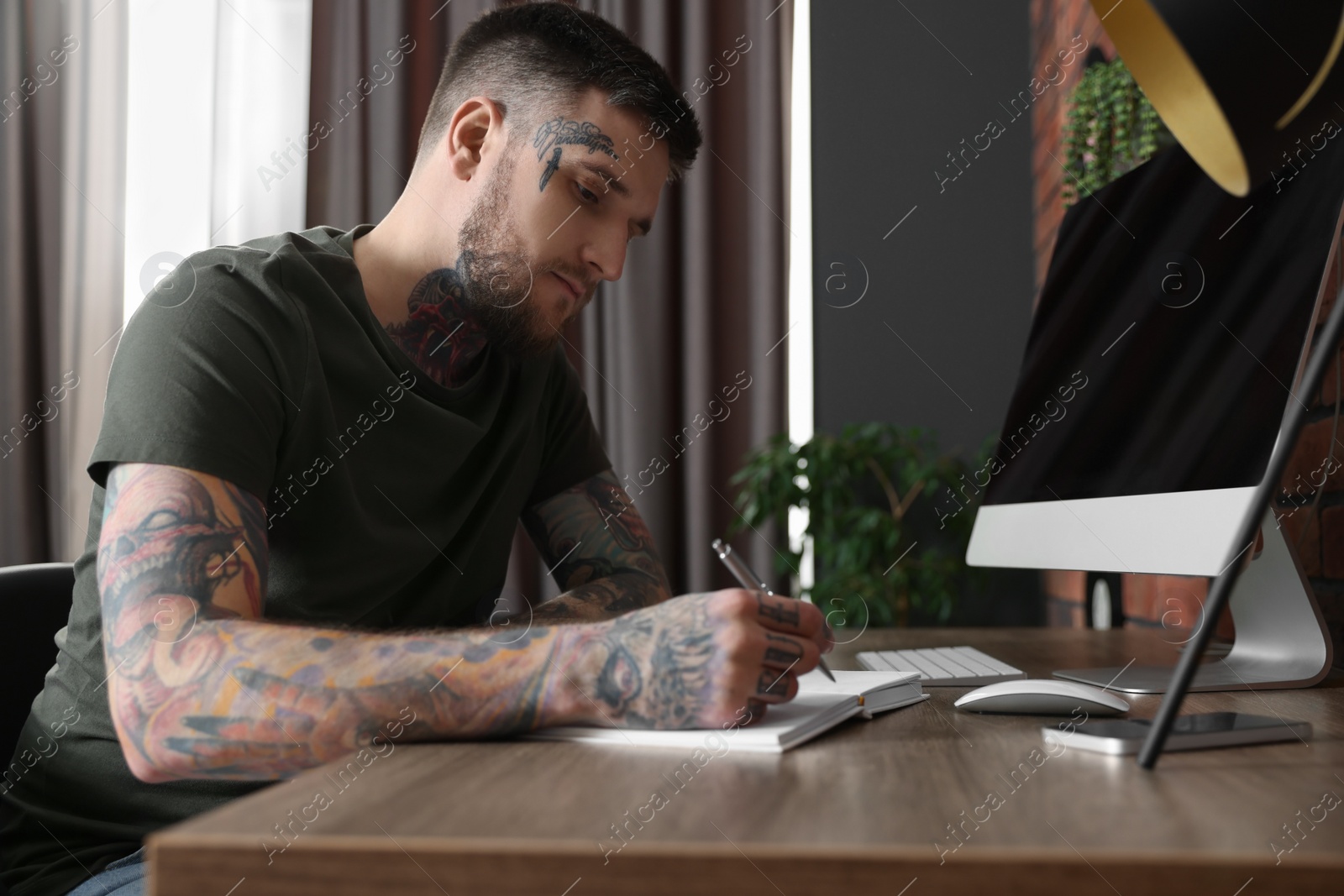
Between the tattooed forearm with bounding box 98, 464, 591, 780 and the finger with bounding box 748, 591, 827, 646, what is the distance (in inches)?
5.2

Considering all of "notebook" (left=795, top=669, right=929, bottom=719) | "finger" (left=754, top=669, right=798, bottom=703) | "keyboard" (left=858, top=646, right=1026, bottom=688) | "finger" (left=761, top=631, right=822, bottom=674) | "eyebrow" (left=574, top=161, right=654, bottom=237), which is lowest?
Answer: "keyboard" (left=858, top=646, right=1026, bottom=688)

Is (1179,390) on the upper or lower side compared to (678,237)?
lower

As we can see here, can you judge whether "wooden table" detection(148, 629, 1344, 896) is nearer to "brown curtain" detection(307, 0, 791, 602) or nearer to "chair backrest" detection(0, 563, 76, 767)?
"chair backrest" detection(0, 563, 76, 767)

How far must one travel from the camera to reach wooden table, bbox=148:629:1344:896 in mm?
347

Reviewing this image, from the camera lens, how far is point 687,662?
0.59 meters

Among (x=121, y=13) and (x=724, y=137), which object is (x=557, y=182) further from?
(x=121, y=13)

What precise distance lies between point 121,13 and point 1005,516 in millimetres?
2619

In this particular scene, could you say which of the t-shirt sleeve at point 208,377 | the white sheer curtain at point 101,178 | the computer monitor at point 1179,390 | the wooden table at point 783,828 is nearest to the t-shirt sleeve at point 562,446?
the t-shirt sleeve at point 208,377

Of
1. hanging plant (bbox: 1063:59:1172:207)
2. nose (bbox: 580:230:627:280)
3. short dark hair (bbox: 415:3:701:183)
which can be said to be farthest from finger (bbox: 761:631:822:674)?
hanging plant (bbox: 1063:59:1172:207)

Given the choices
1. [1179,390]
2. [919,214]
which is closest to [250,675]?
[1179,390]

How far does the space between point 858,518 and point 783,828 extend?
6.38 ft

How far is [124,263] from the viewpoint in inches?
101

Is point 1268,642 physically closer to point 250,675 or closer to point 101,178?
point 250,675

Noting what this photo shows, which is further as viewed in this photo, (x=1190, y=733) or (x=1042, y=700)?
(x=1042, y=700)
